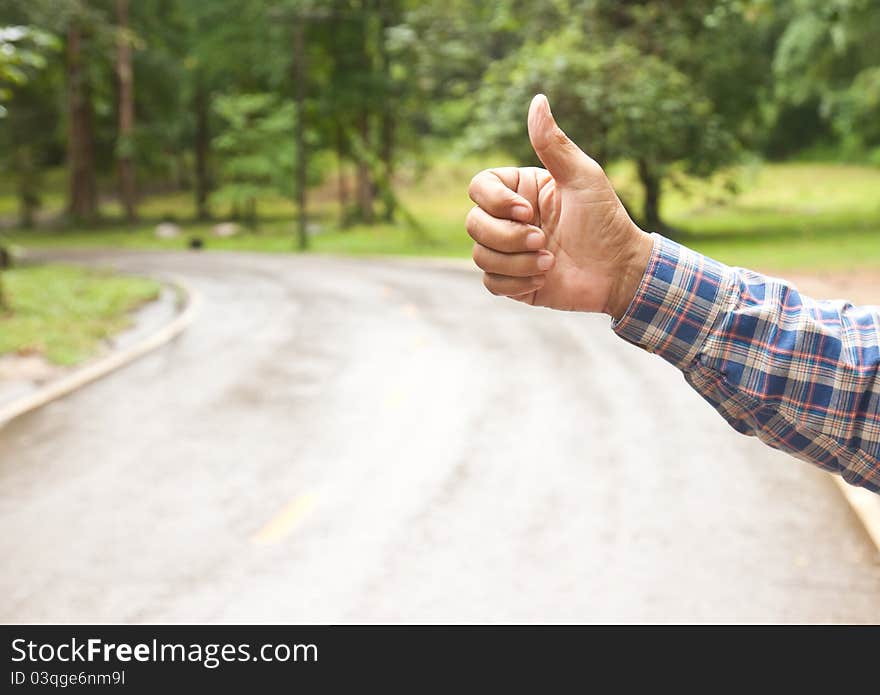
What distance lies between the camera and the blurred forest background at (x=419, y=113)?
30797mm

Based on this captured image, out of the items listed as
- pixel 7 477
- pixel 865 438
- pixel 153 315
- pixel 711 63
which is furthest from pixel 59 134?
pixel 865 438

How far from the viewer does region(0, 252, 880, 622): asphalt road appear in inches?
248

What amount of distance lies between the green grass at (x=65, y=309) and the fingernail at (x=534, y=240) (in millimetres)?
A: 13140

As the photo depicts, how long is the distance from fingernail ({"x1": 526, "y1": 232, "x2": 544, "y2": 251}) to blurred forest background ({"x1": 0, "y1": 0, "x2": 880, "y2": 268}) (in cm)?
1264

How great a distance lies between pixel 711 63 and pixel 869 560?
31.4m

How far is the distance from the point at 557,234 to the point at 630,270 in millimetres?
171

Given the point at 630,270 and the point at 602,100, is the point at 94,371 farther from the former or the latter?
the point at 602,100

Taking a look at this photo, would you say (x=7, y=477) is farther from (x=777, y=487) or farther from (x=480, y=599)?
(x=777, y=487)

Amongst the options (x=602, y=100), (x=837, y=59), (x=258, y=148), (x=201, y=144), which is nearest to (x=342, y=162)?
(x=258, y=148)

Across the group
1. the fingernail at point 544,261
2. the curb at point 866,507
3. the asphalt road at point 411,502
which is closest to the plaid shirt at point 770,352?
the fingernail at point 544,261

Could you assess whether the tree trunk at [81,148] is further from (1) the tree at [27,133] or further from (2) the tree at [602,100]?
(2) the tree at [602,100]

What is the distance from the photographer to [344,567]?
683cm

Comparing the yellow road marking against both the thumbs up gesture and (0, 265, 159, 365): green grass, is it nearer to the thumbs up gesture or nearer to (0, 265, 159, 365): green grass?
the thumbs up gesture

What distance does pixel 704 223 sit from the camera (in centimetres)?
4262
